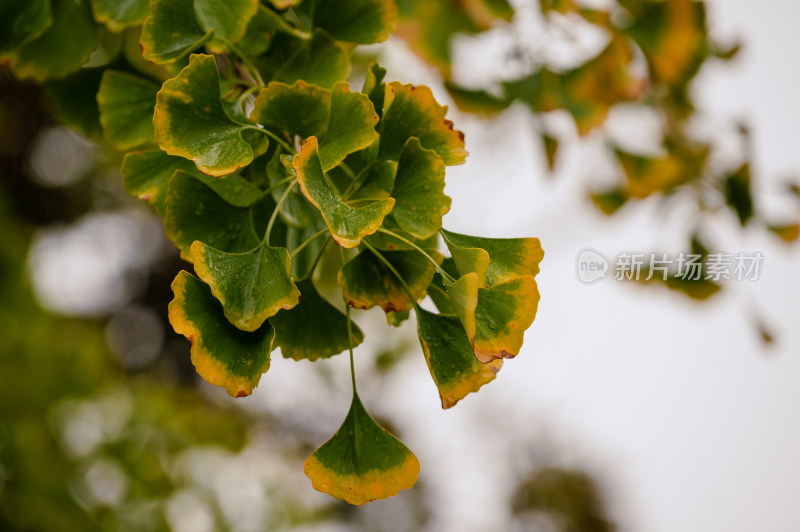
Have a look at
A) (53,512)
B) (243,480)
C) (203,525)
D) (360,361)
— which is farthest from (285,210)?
(360,361)

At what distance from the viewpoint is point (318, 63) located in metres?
0.26

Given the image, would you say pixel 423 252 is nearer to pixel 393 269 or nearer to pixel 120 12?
pixel 393 269

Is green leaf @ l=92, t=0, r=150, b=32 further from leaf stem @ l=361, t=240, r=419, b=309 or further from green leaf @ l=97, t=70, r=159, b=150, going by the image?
leaf stem @ l=361, t=240, r=419, b=309

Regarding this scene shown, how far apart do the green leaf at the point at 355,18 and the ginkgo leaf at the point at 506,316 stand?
0.49 feet

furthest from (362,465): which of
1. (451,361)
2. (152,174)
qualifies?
(152,174)

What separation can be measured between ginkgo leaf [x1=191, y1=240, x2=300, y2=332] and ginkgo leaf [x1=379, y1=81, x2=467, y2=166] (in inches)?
2.6

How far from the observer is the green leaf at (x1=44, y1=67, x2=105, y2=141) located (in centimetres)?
36

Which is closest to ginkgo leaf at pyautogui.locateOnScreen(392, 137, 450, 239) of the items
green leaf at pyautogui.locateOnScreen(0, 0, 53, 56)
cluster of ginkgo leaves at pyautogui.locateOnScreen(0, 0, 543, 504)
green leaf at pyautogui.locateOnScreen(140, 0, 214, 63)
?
cluster of ginkgo leaves at pyautogui.locateOnScreen(0, 0, 543, 504)

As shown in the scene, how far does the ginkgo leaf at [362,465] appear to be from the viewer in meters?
0.22

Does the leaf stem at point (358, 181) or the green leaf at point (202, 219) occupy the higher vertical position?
the leaf stem at point (358, 181)

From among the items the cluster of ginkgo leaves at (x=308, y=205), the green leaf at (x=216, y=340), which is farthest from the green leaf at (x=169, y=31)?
the green leaf at (x=216, y=340)

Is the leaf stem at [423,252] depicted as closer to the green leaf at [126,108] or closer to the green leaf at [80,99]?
the green leaf at [126,108]

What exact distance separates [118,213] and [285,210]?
212 cm

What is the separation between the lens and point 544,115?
1.93ft
